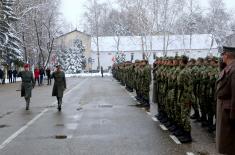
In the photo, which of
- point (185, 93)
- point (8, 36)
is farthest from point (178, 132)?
point (8, 36)

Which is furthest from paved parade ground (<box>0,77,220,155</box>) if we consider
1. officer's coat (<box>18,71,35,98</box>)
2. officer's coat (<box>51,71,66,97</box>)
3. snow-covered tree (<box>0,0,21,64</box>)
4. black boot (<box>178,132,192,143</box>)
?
snow-covered tree (<box>0,0,21,64</box>)

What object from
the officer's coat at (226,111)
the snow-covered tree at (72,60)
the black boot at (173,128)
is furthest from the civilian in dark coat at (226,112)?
the snow-covered tree at (72,60)

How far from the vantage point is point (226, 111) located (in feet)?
20.2

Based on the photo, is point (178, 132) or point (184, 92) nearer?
point (184, 92)

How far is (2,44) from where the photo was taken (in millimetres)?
50219

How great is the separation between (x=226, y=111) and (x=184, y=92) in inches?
209

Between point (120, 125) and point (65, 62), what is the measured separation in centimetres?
8435

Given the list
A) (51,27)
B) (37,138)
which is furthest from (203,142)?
(51,27)

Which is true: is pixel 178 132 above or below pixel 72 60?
below

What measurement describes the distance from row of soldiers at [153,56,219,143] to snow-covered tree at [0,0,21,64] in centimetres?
3792

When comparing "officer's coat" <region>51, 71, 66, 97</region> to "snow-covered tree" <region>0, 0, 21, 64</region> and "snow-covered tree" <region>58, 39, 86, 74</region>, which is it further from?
"snow-covered tree" <region>58, 39, 86, 74</region>

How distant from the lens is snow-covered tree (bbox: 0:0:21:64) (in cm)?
5059

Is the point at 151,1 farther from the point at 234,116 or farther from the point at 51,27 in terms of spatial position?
the point at 234,116

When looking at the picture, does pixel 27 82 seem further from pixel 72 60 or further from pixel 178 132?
pixel 72 60
